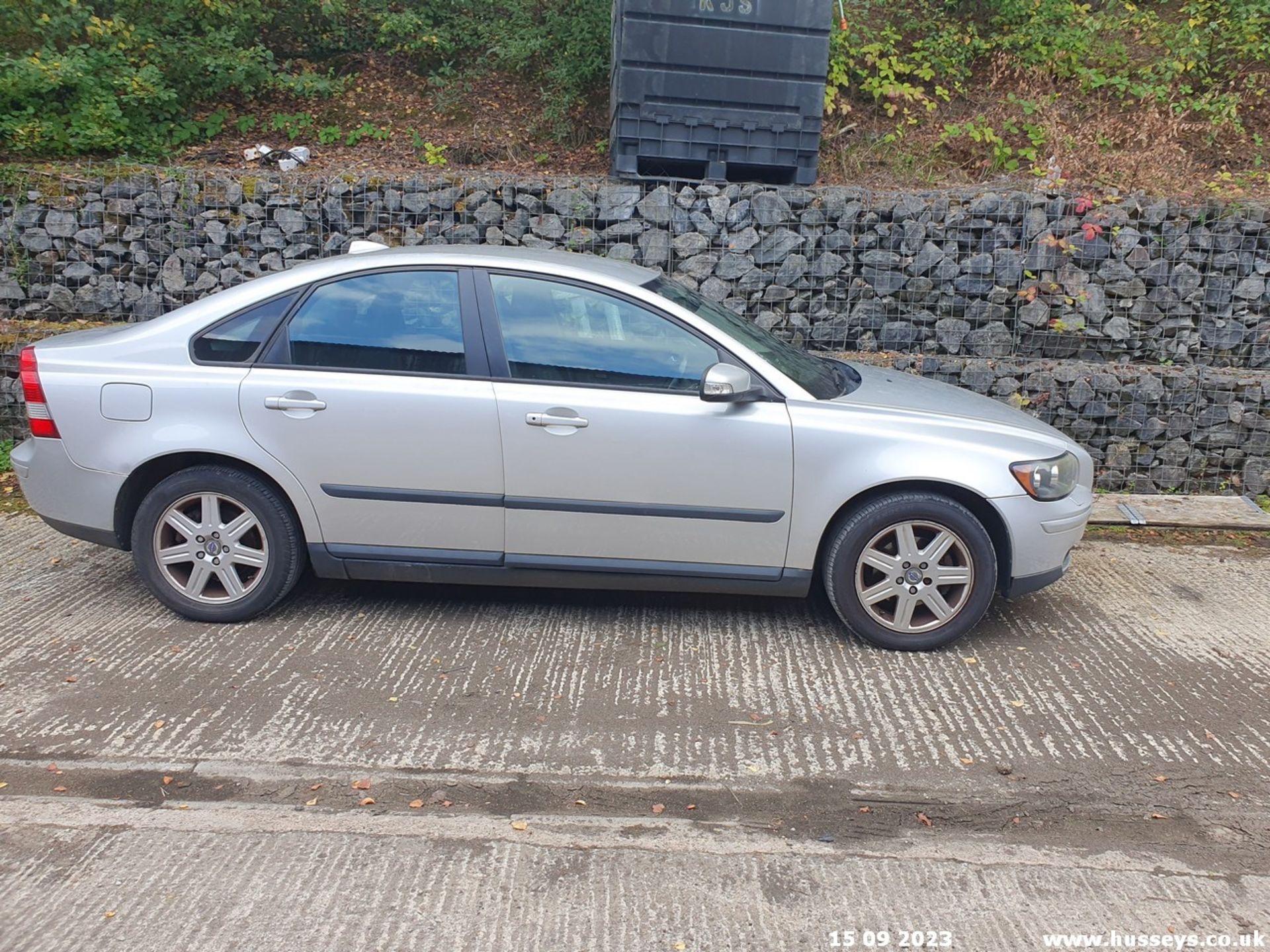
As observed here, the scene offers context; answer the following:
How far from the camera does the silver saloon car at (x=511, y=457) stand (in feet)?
14.4

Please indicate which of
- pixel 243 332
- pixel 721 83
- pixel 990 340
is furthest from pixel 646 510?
pixel 721 83

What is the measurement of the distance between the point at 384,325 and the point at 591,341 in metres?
0.91

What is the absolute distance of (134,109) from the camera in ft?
27.5

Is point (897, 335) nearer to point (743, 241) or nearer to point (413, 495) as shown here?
point (743, 241)

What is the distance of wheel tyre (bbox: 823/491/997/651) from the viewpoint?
4391 millimetres

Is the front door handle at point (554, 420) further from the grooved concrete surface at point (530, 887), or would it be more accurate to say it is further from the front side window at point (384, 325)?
the grooved concrete surface at point (530, 887)

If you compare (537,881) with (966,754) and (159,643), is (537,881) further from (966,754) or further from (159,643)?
(159,643)

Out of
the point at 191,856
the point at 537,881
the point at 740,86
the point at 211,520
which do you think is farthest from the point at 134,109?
the point at 537,881

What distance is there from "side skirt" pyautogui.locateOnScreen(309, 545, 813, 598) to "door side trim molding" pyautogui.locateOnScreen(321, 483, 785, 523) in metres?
0.23

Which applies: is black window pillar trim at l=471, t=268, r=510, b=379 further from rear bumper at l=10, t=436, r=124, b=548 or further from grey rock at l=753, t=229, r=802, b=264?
grey rock at l=753, t=229, r=802, b=264

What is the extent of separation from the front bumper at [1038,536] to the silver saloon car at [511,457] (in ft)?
0.04

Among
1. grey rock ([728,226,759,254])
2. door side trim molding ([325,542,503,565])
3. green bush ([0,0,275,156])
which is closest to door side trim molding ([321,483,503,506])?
door side trim molding ([325,542,503,565])

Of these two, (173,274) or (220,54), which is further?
(220,54)

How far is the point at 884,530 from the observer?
4410mm
